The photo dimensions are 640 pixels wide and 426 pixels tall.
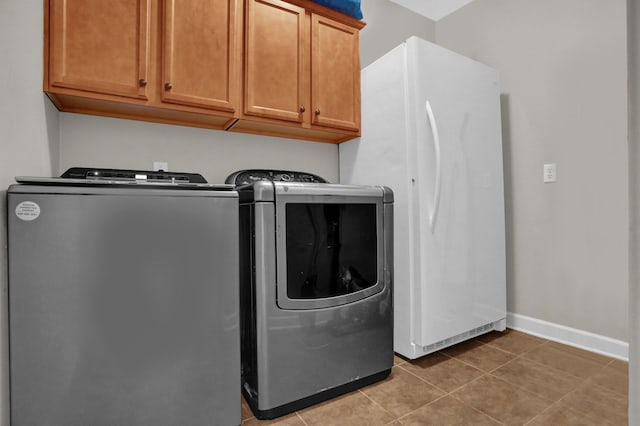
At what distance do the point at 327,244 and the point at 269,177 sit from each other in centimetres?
72

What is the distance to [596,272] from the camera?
2.01 metres

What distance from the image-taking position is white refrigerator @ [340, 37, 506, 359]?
1.82m

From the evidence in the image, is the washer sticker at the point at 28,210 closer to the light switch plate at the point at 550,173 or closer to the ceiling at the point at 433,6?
the light switch plate at the point at 550,173

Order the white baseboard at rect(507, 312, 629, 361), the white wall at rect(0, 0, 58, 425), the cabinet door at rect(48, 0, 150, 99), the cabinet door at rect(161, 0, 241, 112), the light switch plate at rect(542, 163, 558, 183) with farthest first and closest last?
the light switch plate at rect(542, 163, 558, 183) → the white baseboard at rect(507, 312, 629, 361) → the cabinet door at rect(161, 0, 241, 112) → the cabinet door at rect(48, 0, 150, 99) → the white wall at rect(0, 0, 58, 425)

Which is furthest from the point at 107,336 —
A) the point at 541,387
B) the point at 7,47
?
the point at 541,387

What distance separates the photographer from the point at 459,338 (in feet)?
6.61

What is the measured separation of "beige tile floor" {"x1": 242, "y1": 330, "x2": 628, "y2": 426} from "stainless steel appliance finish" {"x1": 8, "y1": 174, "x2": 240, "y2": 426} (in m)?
0.43

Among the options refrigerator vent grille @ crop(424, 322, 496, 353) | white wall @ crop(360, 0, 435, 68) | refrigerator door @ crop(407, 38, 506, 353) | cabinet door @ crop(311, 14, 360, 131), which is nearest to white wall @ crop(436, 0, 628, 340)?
refrigerator door @ crop(407, 38, 506, 353)

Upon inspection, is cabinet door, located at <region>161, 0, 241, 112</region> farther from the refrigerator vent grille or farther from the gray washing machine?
the refrigerator vent grille

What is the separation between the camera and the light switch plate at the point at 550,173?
218cm

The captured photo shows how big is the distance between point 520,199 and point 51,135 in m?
2.79

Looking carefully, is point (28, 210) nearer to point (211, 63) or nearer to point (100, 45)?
point (100, 45)

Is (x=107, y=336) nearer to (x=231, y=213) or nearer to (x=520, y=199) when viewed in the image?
Answer: (x=231, y=213)

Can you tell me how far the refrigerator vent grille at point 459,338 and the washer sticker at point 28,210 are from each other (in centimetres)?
186
